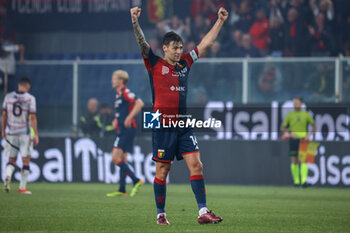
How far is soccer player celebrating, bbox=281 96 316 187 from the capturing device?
51.0ft

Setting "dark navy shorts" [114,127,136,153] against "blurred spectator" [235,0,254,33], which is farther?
"blurred spectator" [235,0,254,33]

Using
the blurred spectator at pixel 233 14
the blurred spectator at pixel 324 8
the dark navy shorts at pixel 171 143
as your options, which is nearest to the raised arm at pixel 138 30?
the dark navy shorts at pixel 171 143

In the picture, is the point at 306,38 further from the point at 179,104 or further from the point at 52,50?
the point at 179,104

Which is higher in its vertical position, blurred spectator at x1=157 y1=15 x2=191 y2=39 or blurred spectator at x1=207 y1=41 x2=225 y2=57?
blurred spectator at x1=157 y1=15 x2=191 y2=39

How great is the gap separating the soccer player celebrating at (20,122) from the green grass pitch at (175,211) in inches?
29.0

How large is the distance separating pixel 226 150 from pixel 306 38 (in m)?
3.82

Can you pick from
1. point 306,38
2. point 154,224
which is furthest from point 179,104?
point 306,38

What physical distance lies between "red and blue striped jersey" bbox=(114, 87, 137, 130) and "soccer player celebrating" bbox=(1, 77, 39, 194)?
5.36ft

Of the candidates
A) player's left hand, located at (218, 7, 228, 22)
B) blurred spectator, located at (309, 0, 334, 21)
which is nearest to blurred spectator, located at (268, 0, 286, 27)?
blurred spectator, located at (309, 0, 334, 21)

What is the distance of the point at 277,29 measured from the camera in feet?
57.8

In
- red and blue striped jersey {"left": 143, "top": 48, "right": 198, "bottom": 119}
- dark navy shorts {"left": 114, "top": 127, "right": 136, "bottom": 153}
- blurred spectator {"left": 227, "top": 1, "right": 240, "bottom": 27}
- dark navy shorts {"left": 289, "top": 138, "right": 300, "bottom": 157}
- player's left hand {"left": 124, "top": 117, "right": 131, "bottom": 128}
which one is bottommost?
dark navy shorts {"left": 289, "top": 138, "right": 300, "bottom": 157}

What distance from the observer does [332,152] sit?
15609 mm

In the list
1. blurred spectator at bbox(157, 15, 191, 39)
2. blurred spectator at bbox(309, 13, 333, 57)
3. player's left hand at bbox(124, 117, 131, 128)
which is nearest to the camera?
player's left hand at bbox(124, 117, 131, 128)

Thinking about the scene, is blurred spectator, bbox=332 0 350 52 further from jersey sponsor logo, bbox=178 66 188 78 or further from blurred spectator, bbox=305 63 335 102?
jersey sponsor logo, bbox=178 66 188 78
